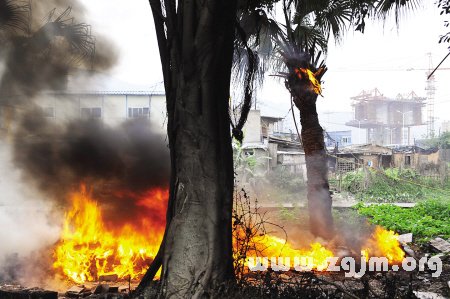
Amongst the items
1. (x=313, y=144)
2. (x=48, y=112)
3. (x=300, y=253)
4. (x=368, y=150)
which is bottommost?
(x=300, y=253)

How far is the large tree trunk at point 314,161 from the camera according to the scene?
390 inches

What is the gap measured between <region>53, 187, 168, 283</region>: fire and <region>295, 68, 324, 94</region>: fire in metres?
4.74

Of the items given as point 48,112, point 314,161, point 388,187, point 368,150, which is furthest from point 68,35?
point 368,150

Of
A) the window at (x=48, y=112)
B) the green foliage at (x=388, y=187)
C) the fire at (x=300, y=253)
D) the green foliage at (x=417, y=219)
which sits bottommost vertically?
the fire at (x=300, y=253)

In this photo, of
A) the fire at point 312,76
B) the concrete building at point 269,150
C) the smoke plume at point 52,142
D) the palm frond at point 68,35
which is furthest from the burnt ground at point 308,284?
the concrete building at point 269,150

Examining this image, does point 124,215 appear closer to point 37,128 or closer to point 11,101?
point 37,128

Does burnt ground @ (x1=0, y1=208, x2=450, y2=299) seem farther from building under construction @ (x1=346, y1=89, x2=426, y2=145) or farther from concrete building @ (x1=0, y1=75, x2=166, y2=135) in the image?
building under construction @ (x1=346, y1=89, x2=426, y2=145)

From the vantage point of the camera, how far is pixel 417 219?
472 inches

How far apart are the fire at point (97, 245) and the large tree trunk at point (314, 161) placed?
3901 mm

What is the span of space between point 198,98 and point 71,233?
4.95 m

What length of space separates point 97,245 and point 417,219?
357 inches

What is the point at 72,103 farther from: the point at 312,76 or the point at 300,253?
the point at 300,253

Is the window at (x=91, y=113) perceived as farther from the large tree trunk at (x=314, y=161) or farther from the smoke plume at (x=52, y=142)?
the large tree trunk at (x=314, y=161)

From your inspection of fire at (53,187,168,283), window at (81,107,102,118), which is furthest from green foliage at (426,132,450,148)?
fire at (53,187,168,283)
